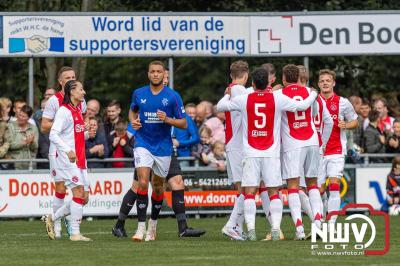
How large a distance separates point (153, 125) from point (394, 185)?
29.7 ft

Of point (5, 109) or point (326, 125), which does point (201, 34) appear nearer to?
point (5, 109)

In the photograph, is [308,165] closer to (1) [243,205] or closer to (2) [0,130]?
(1) [243,205]

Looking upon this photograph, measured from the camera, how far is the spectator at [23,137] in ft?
80.0

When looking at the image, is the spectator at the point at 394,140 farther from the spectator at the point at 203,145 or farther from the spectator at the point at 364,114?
the spectator at the point at 203,145

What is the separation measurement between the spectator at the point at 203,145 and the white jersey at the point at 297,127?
7.83m

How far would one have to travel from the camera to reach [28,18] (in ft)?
84.5

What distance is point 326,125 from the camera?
19422 millimetres

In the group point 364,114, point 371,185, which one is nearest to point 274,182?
point 371,185

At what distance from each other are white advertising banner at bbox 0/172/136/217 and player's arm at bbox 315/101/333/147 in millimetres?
6512

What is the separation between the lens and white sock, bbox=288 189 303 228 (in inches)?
693

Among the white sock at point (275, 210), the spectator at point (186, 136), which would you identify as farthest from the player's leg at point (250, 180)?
the spectator at point (186, 136)

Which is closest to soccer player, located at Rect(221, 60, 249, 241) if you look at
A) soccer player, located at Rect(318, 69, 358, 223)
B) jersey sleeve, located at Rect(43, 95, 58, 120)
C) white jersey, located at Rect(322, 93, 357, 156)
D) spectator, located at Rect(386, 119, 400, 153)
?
soccer player, located at Rect(318, 69, 358, 223)

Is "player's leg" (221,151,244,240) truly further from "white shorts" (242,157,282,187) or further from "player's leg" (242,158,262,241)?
"white shorts" (242,157,282,187)

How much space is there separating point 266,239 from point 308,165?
1.12 m
